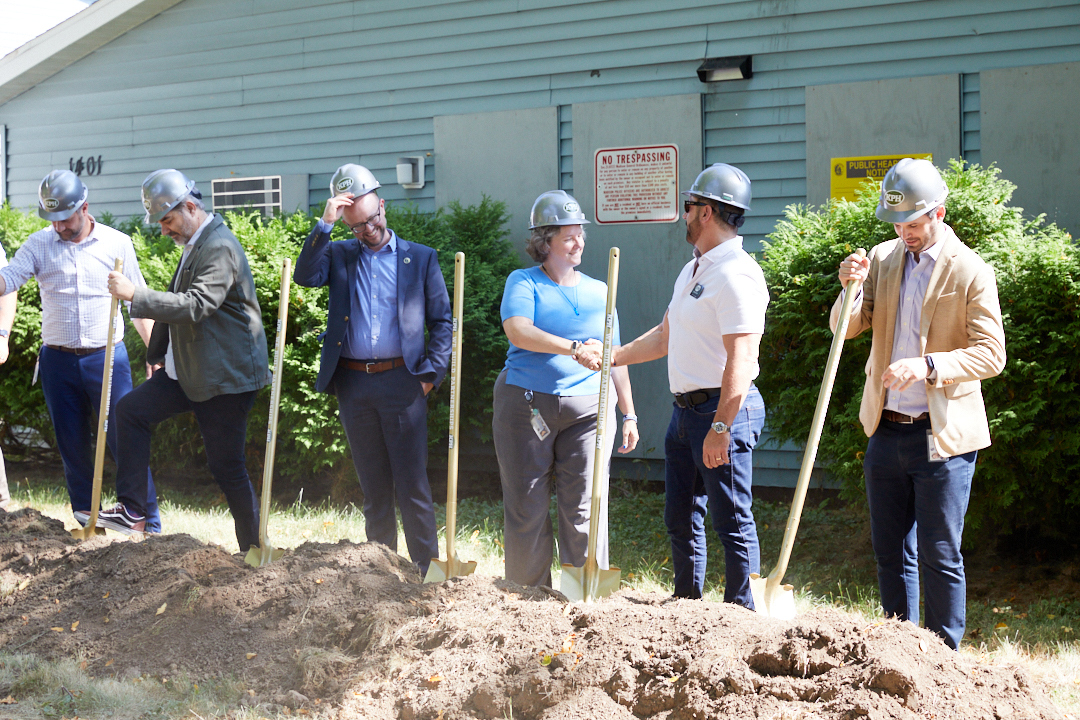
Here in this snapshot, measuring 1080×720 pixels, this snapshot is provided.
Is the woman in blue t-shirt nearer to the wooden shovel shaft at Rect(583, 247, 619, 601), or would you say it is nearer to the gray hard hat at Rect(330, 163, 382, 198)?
the wooden shovel shaft at Rect(583, 247, 619, 601)

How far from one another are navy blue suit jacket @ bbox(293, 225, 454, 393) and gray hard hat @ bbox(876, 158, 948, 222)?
221 cm

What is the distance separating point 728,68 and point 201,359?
4.81 m

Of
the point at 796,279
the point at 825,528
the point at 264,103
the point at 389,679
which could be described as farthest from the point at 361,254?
the point at 264,103

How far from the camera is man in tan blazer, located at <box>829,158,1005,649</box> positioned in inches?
133

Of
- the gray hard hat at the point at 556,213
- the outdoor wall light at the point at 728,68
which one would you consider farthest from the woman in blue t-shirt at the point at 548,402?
the outdoor wall light at the point at 728,68

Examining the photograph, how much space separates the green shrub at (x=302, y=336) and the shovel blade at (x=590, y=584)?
3.49 meters

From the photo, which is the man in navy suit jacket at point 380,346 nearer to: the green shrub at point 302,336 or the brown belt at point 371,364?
the brown belt at point 371,364

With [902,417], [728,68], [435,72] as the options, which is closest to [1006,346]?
[902,417]

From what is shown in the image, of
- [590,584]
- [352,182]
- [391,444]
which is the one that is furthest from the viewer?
[391,444]

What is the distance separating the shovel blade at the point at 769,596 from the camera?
3.51 meters

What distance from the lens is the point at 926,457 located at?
347cm

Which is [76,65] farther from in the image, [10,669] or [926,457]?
[926,457]

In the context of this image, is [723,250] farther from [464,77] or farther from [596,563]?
[464,77]

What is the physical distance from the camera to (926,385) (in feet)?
11.3
